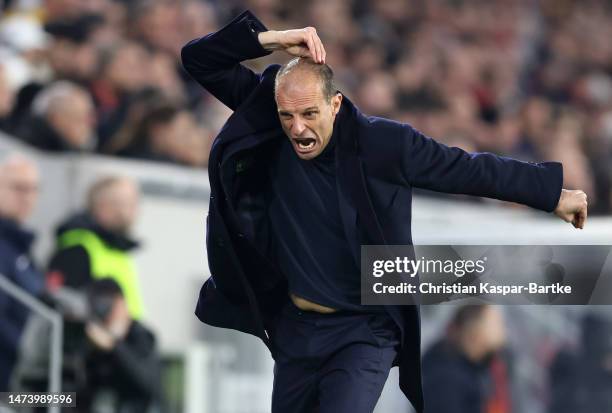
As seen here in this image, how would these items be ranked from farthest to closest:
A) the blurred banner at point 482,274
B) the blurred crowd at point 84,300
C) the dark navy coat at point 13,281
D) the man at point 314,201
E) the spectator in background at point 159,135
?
the spectator in background at point 159,135 < the blurred crowd at point 84,300 < the dark navy coat at point 13,281 < the blurred banner at point 482,274 < the man at point 314,201

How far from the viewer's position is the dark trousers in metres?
5.16

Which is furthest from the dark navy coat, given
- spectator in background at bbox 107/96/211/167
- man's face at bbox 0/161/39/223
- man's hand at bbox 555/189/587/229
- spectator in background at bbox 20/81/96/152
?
man's hand at bbox 555/189/587/229

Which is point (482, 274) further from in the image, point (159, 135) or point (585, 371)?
point (159, 135)

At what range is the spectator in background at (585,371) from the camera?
8.36 meters

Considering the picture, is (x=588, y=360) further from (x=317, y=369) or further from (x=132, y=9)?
(x=132, y=9)

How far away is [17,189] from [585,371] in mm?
3534

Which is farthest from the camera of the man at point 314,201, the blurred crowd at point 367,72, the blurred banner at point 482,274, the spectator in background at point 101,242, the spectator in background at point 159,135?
the blurred crowd at point 367,72

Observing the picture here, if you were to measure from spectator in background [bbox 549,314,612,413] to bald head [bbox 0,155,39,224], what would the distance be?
10.9 ft

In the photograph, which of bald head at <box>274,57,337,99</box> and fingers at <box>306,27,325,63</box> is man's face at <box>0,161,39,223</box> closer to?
bald head at <box>274,57,337,99</box>

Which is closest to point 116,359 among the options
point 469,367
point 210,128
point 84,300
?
point 84,300

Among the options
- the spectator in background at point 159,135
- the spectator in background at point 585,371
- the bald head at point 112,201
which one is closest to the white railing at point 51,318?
the bald head at point 112,201

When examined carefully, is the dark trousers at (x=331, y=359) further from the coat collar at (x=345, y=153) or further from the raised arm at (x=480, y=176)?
the raised arm at (x=480, y=176)

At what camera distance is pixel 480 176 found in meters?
5.08

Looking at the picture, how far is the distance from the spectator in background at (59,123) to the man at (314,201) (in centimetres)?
308
